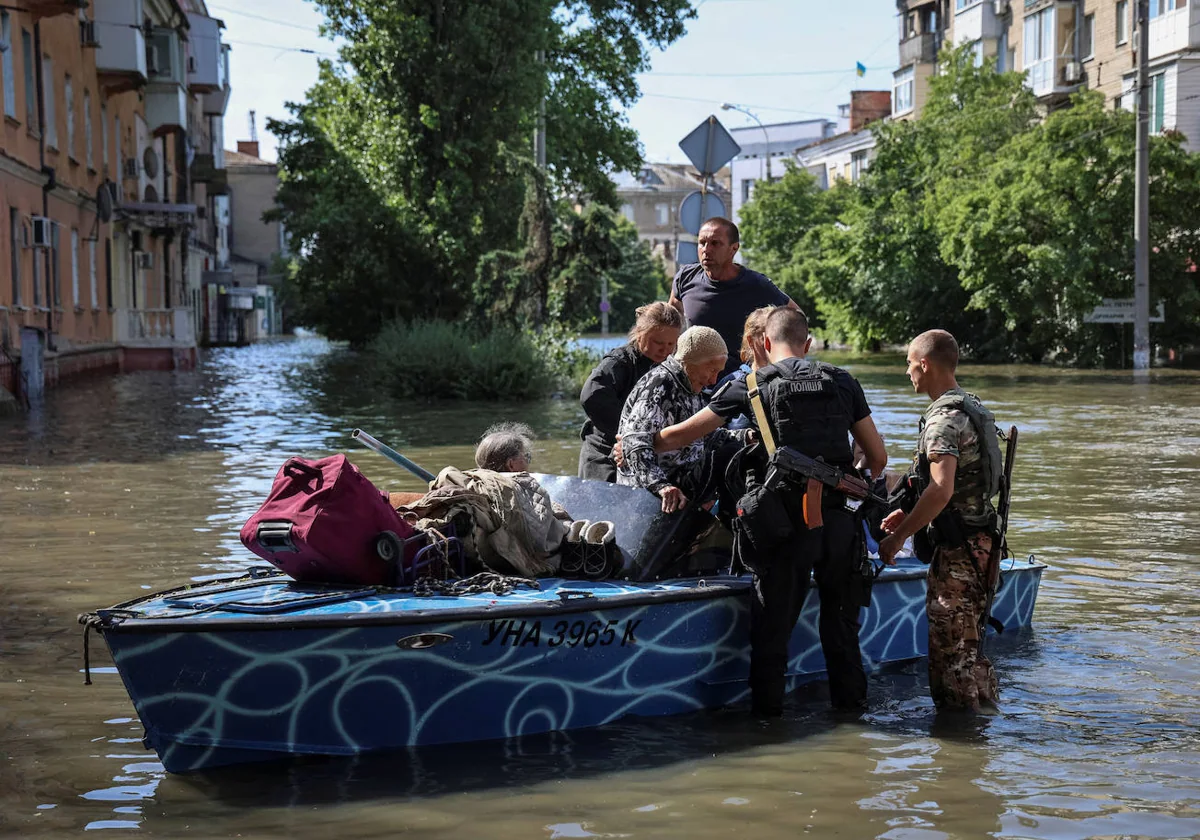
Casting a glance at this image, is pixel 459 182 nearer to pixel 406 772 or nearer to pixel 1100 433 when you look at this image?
pixel 1100 433

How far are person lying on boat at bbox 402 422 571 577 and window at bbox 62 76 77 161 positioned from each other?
97.5 ft

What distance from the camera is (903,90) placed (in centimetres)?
6644

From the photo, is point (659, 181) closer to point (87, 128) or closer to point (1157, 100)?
point (1157, 100)

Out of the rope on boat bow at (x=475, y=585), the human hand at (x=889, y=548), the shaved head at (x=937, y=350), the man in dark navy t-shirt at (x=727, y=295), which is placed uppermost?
the man in dark navy t-shirt at (x=727, y=295)

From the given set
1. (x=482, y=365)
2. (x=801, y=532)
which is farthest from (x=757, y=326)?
(x=482, y=365)

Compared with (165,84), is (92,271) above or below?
below

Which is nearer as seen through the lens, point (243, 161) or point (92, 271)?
point (92, 271)

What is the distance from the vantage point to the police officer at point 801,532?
6762mm

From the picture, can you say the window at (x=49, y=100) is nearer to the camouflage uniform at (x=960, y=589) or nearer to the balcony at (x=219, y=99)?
the camouflage uniform at (x=960, y=589)

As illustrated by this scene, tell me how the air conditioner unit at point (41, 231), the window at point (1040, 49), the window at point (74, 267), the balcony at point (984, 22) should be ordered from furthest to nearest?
the balcony at point (984, 22) → the window at point (1040, 49) → the window at point (74, 267) → the air conditioner unit at point (41, 231)

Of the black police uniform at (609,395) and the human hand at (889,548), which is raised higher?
the black police uniform at (609,395)

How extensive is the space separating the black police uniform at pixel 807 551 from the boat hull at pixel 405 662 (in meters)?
0.20

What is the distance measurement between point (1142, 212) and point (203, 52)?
32469 millimetres

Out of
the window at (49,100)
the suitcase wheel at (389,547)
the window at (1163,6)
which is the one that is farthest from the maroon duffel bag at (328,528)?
the window at (1163,6)
